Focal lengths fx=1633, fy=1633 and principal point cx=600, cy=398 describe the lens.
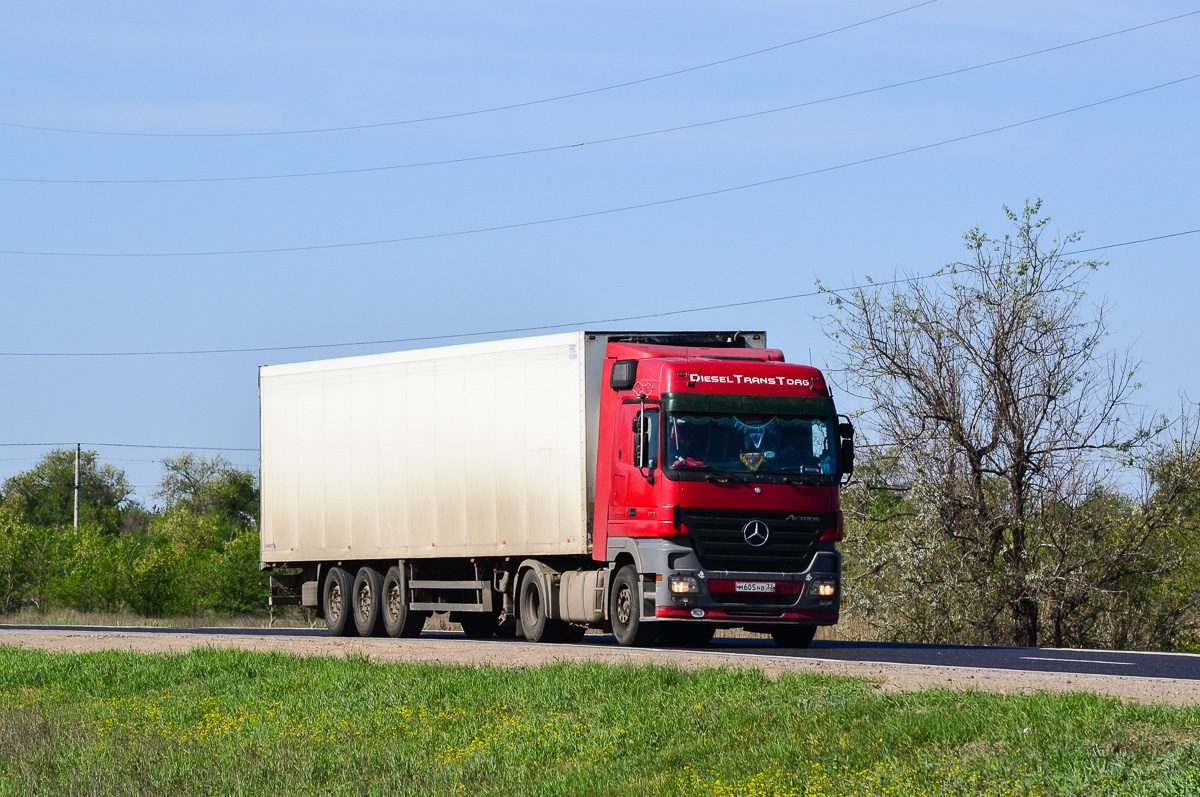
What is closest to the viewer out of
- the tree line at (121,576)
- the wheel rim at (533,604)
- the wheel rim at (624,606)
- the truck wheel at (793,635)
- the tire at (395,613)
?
the wheel rim at (624,606)

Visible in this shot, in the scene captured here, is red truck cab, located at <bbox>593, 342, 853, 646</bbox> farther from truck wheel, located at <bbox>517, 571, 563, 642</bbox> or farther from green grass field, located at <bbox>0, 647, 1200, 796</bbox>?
Result: green grass field, located at <bbox>0, 647, 1200, 796</bbox>

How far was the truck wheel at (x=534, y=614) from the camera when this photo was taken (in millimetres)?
23141

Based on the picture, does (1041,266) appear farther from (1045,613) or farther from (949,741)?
(949,741)

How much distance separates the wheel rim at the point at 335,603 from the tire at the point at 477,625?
2064 mm

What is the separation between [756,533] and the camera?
20.6m

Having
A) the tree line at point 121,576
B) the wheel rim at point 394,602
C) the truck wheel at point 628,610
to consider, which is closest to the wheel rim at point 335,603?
the wheel rim at point 394,602

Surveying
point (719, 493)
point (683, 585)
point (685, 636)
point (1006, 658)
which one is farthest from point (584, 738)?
point (685, 636)

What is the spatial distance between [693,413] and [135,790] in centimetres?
983

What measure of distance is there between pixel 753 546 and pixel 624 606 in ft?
6.66

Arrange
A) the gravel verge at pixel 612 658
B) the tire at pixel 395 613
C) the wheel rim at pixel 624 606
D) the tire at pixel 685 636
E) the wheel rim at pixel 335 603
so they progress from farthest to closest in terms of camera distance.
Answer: the wheel rim at pixel 335 603 → the tire at pixel 395 613 → the tire at pixel 685 636 → the wheel rim at pixel 624 606 → the gravel verge at pixel 612 658

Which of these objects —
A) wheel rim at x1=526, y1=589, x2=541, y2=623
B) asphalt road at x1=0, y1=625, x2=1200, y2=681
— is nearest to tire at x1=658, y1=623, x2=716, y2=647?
asphalt road at x1=0, y1=625, x2=1200, y2=681

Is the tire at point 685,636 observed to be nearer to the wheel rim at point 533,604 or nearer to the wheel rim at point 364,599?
the wheel rim at point 533,604


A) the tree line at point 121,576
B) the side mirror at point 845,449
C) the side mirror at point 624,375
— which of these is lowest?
the tree line at point 121,576

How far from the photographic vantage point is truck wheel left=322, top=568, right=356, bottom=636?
2744 centimetres
